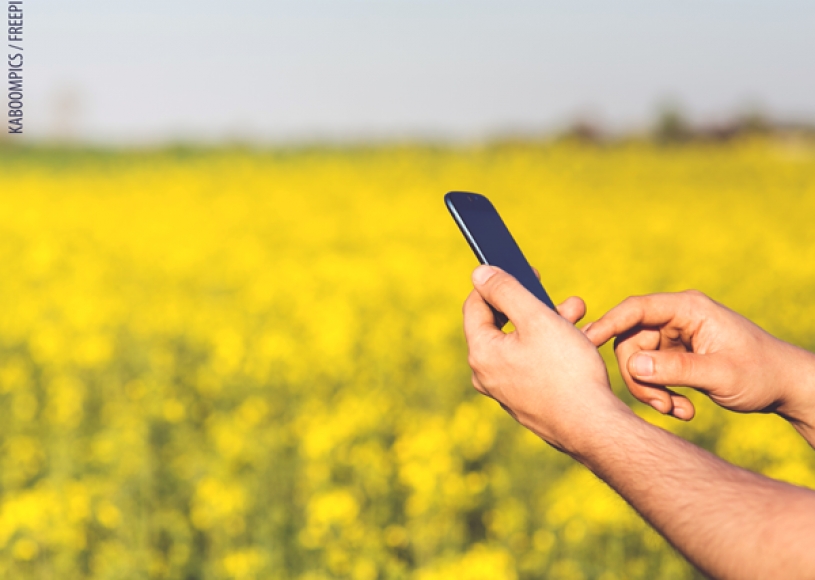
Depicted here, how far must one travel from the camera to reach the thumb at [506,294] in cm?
118

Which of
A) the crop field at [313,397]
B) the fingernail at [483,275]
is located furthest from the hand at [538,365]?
the crop field at [313,397]

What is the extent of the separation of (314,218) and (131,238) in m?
2.12

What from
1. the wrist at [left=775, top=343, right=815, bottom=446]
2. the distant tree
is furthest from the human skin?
the distant tree

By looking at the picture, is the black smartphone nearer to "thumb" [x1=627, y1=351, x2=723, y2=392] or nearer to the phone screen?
the phone screen

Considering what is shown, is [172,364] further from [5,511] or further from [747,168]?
[747,168]

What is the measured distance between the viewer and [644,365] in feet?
4.17

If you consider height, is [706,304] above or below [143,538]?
above

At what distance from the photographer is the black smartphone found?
4.48 ft

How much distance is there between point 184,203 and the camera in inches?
417

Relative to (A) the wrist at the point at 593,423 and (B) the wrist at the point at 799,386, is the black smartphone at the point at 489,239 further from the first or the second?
(B) the wrist at the point at 799,386

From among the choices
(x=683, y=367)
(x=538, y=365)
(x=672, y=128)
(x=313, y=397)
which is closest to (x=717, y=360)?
(x=683, y=367)

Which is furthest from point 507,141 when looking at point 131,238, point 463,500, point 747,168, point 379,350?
point 463,500

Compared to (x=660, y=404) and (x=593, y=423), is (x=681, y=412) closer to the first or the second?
(x=660, y=404)

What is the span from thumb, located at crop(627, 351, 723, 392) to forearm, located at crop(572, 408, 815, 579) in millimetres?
204
